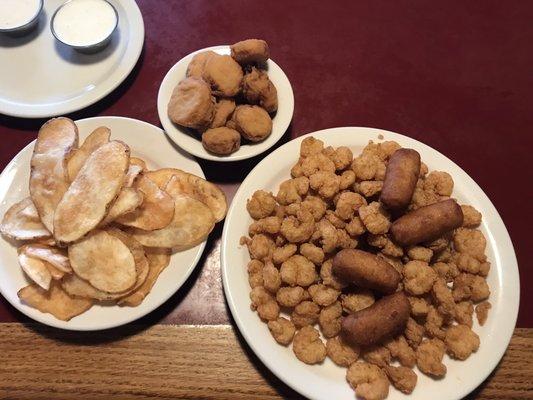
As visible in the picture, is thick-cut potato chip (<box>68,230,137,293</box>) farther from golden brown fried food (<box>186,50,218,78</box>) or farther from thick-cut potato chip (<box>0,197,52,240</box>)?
golden brown fried food (<box>186,50,218,78</box>)

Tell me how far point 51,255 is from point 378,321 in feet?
3.03

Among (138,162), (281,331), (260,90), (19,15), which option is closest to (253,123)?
(260,90)

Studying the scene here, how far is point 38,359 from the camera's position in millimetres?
1499

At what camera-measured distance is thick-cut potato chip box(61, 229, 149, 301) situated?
1.37 metres

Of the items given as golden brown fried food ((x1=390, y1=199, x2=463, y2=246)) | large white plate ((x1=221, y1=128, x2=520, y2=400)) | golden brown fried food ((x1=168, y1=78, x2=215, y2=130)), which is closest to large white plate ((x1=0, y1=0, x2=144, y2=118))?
golden brown fried food ((x1=168, y1=78, x2=215, y2=130))

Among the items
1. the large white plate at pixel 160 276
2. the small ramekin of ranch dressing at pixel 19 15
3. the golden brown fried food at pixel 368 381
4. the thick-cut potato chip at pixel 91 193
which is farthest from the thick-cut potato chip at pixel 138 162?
the golden brown fried food at pixel 368 381

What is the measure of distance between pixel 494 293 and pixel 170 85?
3.96ft

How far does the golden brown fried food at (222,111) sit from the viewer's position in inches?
61.5

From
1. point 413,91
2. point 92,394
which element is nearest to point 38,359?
point 92,394

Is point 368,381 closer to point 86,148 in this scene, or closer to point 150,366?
point 150,366

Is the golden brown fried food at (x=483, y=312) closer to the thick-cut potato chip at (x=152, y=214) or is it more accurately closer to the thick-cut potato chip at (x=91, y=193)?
the thick-cut potato chip at (x=152, y=214)

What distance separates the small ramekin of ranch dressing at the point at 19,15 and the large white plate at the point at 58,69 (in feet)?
0.18

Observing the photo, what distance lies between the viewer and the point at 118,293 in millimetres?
1355

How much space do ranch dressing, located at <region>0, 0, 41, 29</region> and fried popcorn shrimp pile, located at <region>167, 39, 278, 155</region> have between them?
73 centimetres
